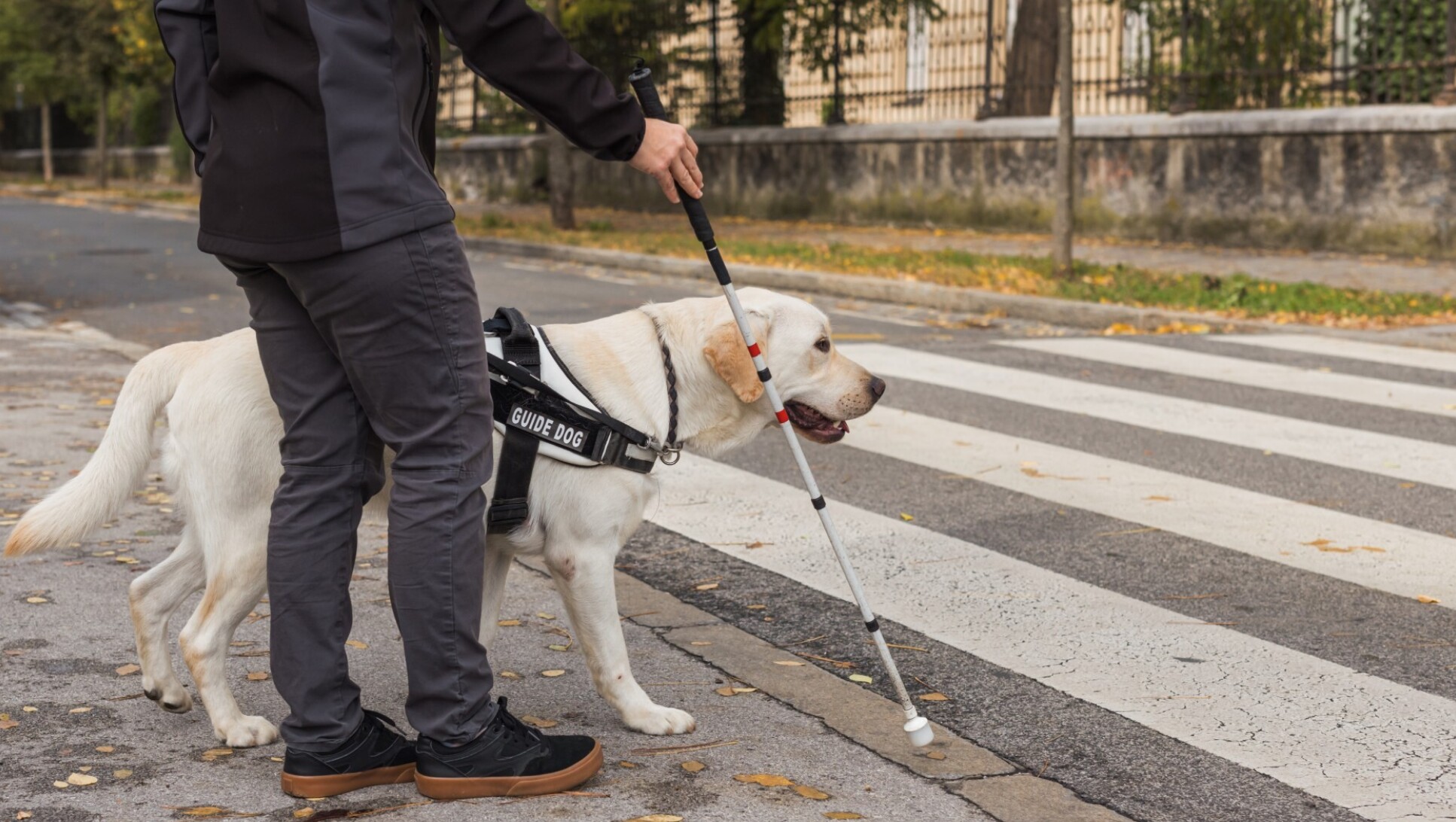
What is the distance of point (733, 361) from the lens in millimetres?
3650

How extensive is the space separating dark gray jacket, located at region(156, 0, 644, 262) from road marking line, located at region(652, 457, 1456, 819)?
1.89 m

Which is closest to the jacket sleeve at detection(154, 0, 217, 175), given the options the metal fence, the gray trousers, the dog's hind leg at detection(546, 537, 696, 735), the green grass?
the gray trousers

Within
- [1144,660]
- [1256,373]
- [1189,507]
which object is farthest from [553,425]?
[1256,373]

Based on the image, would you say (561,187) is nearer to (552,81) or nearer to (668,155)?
(668,155)

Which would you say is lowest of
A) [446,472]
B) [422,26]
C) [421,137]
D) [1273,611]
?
[1273,611]

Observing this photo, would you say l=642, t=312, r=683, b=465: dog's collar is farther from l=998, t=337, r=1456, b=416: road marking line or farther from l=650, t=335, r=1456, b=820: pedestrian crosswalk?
l=998, t=337, r=1456, b=416: road marking line

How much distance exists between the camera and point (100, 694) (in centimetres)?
385

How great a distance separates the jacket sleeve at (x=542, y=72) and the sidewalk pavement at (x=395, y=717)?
1274 millimetres

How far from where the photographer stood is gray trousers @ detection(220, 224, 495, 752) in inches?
121

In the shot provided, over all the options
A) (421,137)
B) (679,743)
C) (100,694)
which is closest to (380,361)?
(421,137)

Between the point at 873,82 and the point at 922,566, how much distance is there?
653 inches

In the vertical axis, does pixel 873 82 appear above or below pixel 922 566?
above

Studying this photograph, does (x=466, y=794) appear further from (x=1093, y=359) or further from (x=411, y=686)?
(x=1093, y=359)

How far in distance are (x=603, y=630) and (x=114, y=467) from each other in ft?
Result: 3.58
